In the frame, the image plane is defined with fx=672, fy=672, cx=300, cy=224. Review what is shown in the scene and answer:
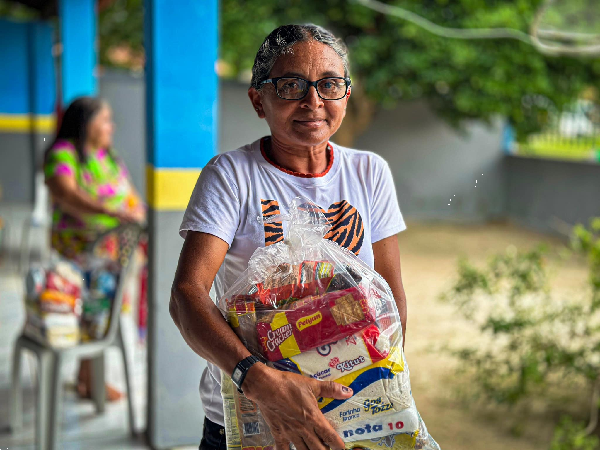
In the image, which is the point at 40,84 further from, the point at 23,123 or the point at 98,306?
the point at 98,306

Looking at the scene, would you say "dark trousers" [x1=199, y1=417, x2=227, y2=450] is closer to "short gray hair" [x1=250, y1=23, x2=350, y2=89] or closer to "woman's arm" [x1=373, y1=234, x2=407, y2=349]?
"woman's arm" [x1=373, y1=234, x2=407, y2=349]

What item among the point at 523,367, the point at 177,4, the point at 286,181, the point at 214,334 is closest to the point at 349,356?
the point at 214,334

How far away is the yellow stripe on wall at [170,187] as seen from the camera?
2.84 meters

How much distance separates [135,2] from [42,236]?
3.88m

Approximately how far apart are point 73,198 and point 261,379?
8.71 ft

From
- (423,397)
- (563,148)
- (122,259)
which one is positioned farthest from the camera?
(563,148)

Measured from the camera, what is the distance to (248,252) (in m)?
1.22

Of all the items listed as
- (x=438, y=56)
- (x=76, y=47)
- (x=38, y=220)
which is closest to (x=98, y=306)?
(x=76, y=47)

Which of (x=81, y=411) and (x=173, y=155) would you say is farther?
(x=81, y=411)

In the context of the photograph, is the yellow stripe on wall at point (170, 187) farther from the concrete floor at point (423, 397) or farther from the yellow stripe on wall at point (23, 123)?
the yellow stripe on wall at point (23, 123)

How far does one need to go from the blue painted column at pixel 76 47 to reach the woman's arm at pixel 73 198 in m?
2.49

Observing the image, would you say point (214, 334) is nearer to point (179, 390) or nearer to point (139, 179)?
point (179, 390)

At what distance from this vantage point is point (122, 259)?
3045mm

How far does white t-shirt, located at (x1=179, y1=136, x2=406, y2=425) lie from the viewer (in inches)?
47.0
